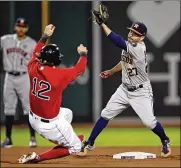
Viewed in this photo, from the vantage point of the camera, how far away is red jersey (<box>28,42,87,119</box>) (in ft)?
24.4

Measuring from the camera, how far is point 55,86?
24.4 feet

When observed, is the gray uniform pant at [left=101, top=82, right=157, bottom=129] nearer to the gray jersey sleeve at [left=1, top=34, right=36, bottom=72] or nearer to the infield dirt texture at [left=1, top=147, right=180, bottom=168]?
the infield dirt texture at [left=1, top=147, right=180, bottom=168]

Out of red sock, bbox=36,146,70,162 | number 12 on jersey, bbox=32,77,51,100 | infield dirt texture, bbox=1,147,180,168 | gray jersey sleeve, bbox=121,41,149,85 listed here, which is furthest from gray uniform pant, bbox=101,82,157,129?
number 12 on jersey, bbox=32,77,51,100

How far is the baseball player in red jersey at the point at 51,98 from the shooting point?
7.46 m

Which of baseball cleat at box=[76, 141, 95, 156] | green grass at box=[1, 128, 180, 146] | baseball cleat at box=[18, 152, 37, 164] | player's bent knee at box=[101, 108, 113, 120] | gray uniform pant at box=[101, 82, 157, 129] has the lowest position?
green grass at box=[1, 128, 180, 146]

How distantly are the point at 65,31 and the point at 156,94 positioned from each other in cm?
214

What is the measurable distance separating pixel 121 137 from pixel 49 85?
4498 millimetres

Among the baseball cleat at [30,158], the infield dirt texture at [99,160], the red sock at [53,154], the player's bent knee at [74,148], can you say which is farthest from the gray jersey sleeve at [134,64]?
the baseball cleat at [30,158]

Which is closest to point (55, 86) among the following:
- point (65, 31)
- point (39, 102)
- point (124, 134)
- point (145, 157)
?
point (39, 102)

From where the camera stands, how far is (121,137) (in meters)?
11.7

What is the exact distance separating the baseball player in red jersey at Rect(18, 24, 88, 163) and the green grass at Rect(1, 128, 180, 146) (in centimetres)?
313

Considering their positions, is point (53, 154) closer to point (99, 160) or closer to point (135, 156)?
point (99, 160)

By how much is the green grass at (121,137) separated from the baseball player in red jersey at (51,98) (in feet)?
10.3

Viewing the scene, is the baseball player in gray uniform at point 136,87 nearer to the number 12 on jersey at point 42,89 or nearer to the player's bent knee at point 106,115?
the player's bent knee at point 106,115
